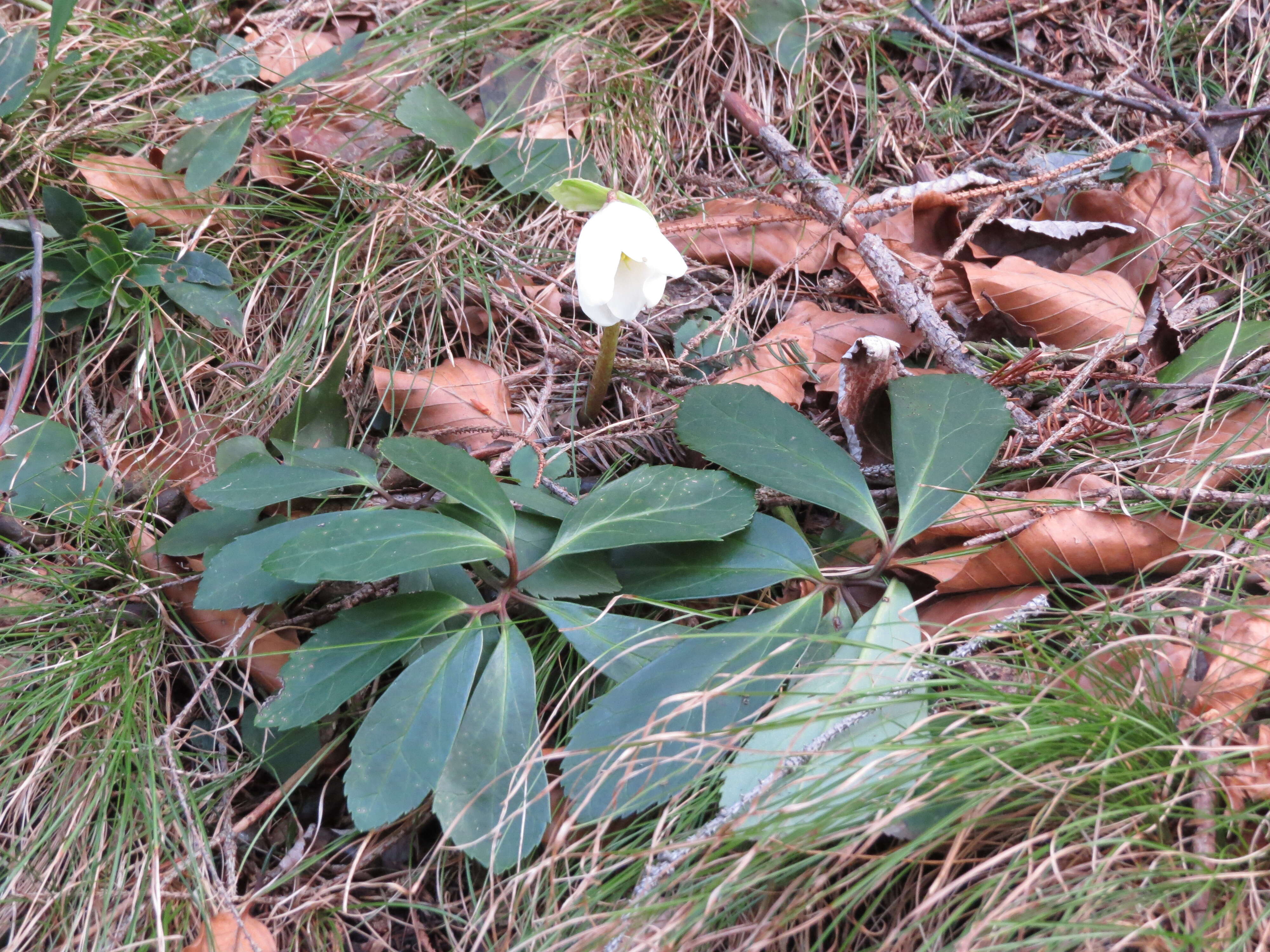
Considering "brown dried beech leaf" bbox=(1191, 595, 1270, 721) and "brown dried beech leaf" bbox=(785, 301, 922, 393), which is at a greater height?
"brown dried beech leaf" bbox=(785, 301, 922, 393)

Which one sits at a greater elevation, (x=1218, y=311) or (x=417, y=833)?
(x=1218, y=311)

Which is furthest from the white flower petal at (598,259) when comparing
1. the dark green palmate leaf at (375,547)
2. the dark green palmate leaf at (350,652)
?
the dark green palmate leaf at (350,652)

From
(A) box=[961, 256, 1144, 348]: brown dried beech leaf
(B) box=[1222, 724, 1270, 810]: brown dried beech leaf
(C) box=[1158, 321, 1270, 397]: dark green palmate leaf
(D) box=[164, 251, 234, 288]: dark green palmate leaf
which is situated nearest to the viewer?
(B) box=[1222, 724, 1270, 810]: brown dried beech leaf

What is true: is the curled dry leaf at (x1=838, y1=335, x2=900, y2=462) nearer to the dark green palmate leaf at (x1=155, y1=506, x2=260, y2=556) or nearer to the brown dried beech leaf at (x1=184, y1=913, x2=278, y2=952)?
the dark green palmate leaf at (x1=155, y1=506, x2=260, y2=556)

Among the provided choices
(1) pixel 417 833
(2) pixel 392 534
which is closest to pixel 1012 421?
(2) pixel 392 534

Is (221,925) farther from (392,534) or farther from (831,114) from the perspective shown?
(831,114)

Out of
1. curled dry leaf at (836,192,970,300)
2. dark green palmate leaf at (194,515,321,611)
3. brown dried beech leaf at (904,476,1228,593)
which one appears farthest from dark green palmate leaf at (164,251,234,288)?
brown dried beech leaf at (904,476,1228,593)

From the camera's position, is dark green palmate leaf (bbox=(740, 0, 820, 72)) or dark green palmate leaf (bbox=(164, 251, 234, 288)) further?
dark green palmate leaf (bbox=(740, 0, 820, 72))
